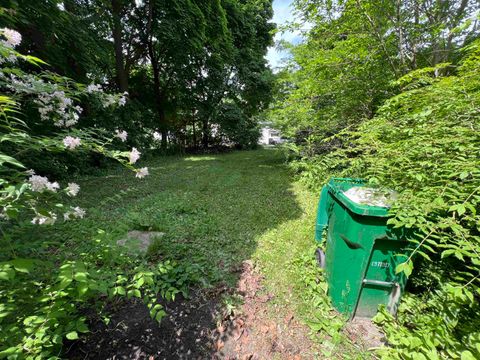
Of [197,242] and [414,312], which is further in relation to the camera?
[197,242]

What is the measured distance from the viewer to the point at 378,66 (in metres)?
3.94

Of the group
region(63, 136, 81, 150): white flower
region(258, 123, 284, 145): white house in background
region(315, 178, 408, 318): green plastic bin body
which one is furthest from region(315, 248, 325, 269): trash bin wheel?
region(258, 123, 284, 145): white house in background

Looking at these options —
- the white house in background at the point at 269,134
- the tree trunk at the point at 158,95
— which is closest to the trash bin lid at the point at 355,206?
the white house in background at the point at 269,134

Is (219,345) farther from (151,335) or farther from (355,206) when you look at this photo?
(355,206)

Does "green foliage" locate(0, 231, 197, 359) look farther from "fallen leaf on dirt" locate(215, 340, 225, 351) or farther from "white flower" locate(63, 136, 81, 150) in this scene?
"fallen leaf on dirt" locate(215, 340, 225, 351)

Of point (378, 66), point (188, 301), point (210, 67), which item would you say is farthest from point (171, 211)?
point (210, 67)

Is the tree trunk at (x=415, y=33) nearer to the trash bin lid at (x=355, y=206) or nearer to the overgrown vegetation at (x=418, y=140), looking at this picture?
the overgrown vegetation at (x=418, y=140)

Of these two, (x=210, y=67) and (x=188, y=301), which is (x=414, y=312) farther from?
(x=210, y=67)

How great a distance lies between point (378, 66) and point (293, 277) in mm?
4134

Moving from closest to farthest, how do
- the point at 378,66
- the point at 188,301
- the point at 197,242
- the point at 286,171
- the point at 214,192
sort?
the point at 188,301
the point at 197,242
the point at 378,66
the point at 214,192
the point at 286,171

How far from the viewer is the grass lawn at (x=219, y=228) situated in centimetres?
207

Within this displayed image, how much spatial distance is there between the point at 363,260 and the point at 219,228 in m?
2.28

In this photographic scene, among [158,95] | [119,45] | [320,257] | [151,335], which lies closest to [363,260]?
[320,257]

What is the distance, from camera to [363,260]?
1656mm
